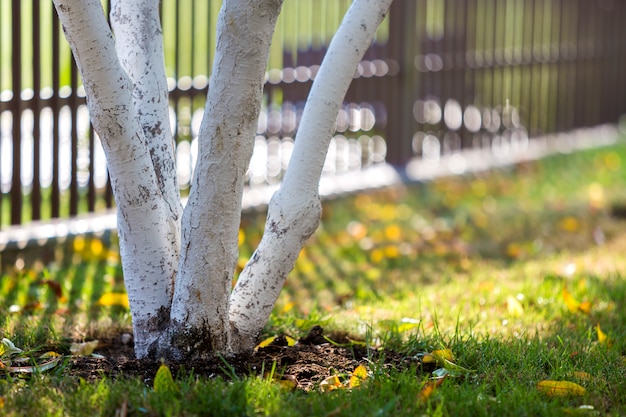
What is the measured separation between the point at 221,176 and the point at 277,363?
701 millimetres

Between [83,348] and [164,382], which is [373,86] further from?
[164,382]

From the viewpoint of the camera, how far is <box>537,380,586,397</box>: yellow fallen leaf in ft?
9.57

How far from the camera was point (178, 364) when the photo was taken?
3074 mm

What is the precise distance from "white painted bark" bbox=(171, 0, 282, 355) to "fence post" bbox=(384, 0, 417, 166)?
5160 mm

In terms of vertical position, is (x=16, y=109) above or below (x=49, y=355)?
above

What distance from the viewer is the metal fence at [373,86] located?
5355mm

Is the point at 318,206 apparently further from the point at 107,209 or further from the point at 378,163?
the point at 378,163

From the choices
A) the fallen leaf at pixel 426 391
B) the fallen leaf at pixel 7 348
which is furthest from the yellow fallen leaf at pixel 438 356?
the fallen leaf at pixel 7 348

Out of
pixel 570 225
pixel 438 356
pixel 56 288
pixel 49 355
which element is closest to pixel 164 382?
pixel 49 355

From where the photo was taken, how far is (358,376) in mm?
2992

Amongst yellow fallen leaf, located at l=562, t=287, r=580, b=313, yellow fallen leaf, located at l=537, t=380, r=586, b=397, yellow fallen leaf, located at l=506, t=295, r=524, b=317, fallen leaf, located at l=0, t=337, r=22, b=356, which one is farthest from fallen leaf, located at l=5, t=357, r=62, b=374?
yellow fallen leaf, located at l=562, t=287, r=580, b=313

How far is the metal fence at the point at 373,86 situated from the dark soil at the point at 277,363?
2.31m

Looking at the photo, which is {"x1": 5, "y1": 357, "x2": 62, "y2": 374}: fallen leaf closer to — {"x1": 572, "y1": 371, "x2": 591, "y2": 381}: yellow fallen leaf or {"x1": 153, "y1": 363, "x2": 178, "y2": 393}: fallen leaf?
{"x1": 153, "y1": 363, "x2": 178, "y2": 393}: fallen leaf

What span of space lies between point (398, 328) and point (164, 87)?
1327 millimetres
